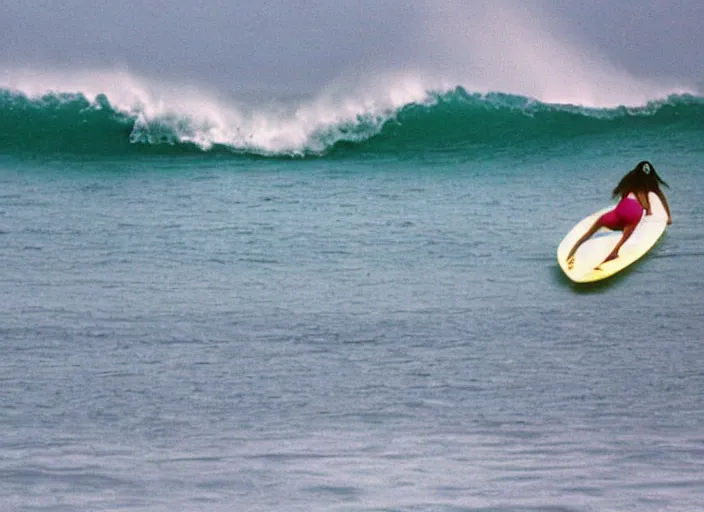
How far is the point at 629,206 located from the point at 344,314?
225 centimetres

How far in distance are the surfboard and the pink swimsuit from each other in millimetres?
55

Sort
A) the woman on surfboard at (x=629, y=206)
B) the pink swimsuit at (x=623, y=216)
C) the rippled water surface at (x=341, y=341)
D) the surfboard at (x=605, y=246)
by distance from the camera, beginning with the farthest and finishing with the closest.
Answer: the pink swimsuit at (x=623, y=216)
the woman on surfboard at (x=629, y=206)
the surfboard at (x=605, y=246)
the rippled water surface at (x=341, y=341)

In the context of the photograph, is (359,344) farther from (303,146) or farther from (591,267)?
(303,146)

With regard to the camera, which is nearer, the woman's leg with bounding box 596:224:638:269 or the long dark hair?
the woman's leg with bounding box 596:224:638:269

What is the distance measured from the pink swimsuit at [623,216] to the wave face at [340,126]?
204 centimetres

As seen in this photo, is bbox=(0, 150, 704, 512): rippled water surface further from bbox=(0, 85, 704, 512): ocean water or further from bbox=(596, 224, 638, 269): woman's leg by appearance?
bbox=(596, 224, 638, 269): woman's leg

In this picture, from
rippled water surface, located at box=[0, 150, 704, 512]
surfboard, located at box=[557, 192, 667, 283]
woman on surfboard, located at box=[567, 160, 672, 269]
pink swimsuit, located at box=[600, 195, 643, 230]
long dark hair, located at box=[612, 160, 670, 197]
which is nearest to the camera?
rippled water surface, located at box=[0, 150, 704, 512]

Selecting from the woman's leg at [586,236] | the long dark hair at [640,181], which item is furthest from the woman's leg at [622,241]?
the long dark hair at [640,181]

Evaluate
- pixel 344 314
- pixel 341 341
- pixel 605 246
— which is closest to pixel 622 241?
pixel 605 246

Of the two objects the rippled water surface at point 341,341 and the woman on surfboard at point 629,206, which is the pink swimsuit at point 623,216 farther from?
the rippled water surface at point 341,341

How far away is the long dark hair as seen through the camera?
7.50m

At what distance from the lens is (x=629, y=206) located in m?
7.12

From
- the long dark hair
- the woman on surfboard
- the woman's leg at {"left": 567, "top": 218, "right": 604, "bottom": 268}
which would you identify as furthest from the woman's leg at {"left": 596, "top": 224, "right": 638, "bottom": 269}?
the long dark hair

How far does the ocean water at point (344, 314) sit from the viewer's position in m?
4.16
